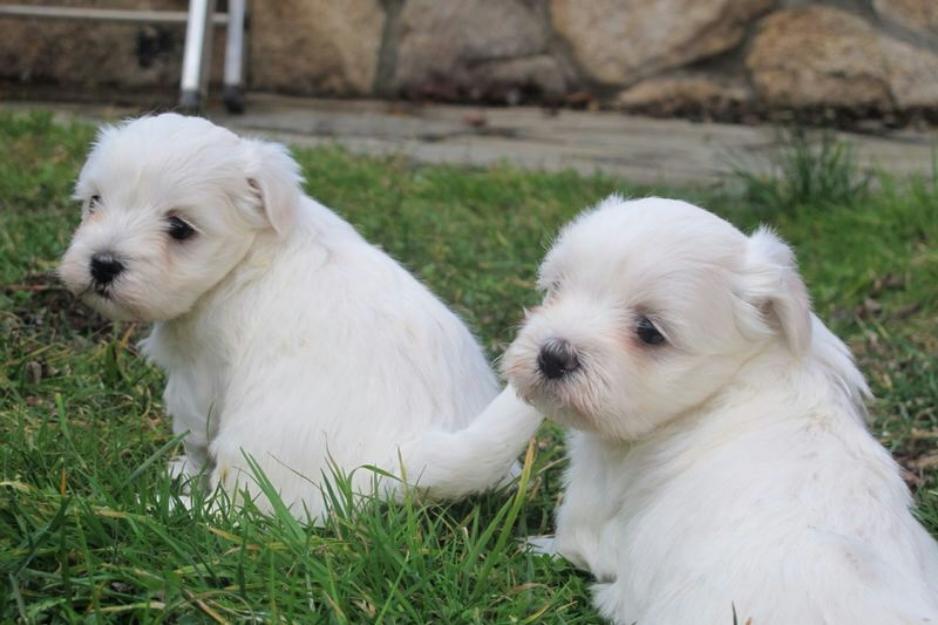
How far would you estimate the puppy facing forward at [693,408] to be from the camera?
2533mm

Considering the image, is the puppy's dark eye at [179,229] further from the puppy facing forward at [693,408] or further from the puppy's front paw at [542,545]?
the puppy's front paw at [542,545]

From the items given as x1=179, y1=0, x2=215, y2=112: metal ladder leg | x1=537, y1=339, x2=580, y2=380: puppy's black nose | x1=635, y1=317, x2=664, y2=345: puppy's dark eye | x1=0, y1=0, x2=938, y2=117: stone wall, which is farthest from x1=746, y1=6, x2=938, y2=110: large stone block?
x1=537, y1=339, x2=580, y2=380: puppy's black nose

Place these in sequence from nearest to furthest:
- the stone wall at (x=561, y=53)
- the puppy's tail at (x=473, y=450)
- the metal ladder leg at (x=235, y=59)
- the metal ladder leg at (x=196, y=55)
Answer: the puppy's tail at (x=473, y=450), the metal ladder leg at (x=196, y=55), the metal ladder leg at (x=235, y=59), the stone wall at (x=561, y=53)

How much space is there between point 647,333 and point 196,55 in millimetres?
5527

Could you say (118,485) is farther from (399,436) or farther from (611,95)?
(611,95)

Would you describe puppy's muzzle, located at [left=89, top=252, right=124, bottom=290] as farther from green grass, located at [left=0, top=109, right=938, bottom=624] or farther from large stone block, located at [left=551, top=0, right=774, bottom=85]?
large stone block, located at [left=551, top=0, right=774, bottom=85]

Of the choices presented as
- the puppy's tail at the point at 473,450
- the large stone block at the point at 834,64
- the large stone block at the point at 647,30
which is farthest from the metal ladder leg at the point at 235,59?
the puppy's tail at the point at 473,450

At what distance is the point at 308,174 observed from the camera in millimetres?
6328

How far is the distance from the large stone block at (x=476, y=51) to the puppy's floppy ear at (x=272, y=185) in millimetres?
5923

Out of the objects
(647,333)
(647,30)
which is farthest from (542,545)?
(647,30)

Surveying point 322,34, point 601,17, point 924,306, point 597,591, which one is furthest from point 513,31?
point 597,591

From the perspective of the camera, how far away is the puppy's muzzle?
318cm

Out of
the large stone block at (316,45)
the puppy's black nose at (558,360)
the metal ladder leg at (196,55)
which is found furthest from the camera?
the large stone block at (316,45)

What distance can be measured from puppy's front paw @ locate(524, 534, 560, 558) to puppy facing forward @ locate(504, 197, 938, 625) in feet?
0.14
